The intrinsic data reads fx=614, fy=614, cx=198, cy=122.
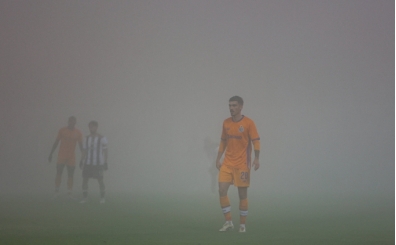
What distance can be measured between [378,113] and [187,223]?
1959mm

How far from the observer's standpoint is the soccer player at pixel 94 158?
499 centimetres

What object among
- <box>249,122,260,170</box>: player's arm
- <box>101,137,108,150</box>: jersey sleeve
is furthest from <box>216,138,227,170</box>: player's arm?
<box>101,137,108,150</box>: jersey sleeve

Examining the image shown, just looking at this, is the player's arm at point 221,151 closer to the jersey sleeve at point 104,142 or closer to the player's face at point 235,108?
the player's face at point 235,108

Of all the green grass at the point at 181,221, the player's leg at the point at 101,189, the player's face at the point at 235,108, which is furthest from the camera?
the player's leg at the point at 101,189

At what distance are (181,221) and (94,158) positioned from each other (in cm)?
88

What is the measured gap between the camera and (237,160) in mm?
4715

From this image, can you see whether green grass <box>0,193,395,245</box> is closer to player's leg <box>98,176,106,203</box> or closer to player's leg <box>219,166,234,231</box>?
player's leg <box>98,176,106,203</box>

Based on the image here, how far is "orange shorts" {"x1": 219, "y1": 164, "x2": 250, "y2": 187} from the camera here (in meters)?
4.70

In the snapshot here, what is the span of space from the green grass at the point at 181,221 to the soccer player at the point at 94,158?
112 mm

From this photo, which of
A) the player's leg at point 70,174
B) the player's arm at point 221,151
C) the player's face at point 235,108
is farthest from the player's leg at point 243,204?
the player's leg at point 70,174

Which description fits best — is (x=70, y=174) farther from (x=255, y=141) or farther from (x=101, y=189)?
(x=255, y=141)

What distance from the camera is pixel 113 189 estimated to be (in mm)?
5008

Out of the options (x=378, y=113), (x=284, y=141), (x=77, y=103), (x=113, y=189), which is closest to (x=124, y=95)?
(x=77, y=103)

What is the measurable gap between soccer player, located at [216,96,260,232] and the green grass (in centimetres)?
21
